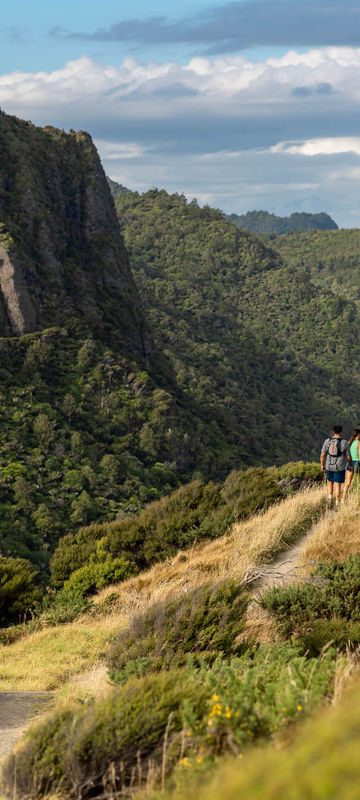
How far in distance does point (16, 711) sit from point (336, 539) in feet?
17.0

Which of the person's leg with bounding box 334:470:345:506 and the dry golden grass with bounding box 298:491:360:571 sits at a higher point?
the person's leg with bounding box 334:470:345:506

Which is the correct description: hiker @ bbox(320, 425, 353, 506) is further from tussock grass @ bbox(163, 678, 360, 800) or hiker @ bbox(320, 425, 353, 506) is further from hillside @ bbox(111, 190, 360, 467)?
hillside @ bbox(111, 190, 360, 467)

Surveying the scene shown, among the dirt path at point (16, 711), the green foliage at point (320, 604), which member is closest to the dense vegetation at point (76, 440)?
the dirt path at point (16, 711)

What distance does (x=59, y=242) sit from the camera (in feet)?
217

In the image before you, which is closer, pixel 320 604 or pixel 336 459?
pixel 320 604

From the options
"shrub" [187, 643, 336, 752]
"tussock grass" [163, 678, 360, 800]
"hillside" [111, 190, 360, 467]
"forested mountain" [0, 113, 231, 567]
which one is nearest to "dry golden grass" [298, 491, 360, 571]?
"shrub" [187, 643, 336, 752]

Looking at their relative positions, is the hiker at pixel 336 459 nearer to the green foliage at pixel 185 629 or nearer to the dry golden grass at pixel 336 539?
the dry golden grass at pixel 336 539

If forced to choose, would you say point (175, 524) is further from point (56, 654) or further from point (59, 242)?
point (59, 242)

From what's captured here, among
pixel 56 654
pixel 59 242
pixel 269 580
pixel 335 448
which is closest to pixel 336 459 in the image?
pixel 335 448

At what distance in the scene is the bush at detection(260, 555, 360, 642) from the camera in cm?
741

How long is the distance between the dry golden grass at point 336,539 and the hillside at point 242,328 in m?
56.0

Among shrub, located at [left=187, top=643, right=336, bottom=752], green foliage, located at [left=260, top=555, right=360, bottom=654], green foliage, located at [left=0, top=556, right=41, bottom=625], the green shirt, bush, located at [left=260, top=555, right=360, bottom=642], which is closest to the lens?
shrub, located at [left=187, top=643, right=336, bottom=752]

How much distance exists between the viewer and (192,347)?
323 ft

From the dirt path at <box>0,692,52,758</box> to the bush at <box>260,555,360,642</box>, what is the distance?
2503 mm
